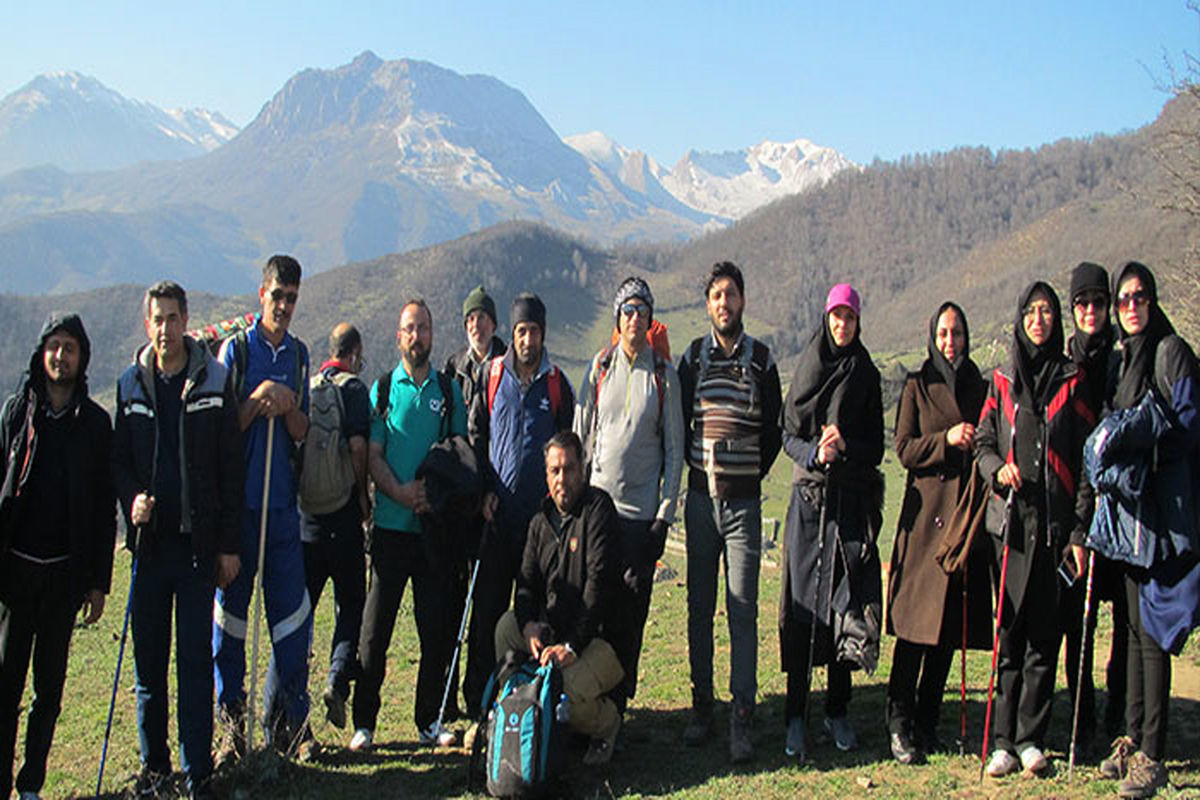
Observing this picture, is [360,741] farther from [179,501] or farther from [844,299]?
[844,299]

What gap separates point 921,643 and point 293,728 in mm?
4128

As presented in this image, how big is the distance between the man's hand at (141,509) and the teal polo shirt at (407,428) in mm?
1665

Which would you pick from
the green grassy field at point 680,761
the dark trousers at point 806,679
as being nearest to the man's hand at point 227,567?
the green grassy field at point 680,761

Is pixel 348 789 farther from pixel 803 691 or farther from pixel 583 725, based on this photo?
pixel 803 691

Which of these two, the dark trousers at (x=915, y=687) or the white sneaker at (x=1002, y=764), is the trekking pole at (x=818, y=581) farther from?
the white sneaker at (x=1002, y=764)

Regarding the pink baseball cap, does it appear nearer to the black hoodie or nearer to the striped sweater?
the striped sweater

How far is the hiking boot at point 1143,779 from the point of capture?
5145mm

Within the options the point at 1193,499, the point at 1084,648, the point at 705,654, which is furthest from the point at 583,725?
the point at 1193,499

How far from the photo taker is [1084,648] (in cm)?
590

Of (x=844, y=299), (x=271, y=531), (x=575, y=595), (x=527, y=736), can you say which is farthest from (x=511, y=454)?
(x=844, y=299)

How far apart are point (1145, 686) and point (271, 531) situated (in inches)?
210

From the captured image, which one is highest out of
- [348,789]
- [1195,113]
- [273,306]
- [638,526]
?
[1195,113]

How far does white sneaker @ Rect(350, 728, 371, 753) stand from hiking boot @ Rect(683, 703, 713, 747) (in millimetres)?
2242

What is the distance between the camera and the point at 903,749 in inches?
233
